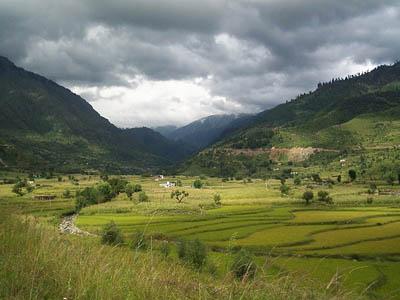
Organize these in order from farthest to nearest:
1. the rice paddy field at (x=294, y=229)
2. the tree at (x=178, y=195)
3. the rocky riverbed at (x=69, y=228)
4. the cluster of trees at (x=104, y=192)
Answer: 1. the tree at (x=178, y=195)
2. the cluster of trees at (x=104, y=192)
3. the rice paddy field at (x=294, y=229)
4. the rocky riverbed at (x=69, y=228)

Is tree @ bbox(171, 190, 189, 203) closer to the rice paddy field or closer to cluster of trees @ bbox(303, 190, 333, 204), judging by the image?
the rice paddy field

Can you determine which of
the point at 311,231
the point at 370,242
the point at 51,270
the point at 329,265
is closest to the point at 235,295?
the point at 51,270

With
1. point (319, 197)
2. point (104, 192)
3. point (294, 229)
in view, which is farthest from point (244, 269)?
point (104, 192)

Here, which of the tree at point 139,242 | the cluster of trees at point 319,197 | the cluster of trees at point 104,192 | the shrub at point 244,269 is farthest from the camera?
the cluster of trees at point 104,192

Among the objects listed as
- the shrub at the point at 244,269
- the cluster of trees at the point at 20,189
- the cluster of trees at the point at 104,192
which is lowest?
the cluster of trees at the point at 104,192

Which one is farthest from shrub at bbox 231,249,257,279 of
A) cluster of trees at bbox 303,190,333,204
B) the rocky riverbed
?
cluster of trees at bbox 303,190,333,204

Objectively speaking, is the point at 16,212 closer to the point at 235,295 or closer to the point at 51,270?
the point at 51,270

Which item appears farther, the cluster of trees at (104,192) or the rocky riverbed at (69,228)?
the cluster of trees at (104,192)

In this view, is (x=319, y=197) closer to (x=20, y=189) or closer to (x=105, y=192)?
(x=105, y=192)

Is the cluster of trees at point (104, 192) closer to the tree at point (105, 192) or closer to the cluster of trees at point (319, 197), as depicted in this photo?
the tree at point (105, 192)

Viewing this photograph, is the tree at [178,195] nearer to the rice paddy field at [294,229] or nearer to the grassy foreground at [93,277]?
the rice paddy field at [294,229]

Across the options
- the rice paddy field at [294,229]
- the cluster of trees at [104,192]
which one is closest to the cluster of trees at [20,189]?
the rice paddy field at [294,229]

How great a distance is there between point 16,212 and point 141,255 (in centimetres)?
302

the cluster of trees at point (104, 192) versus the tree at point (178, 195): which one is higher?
the cluster of trees at point (104, 192)
